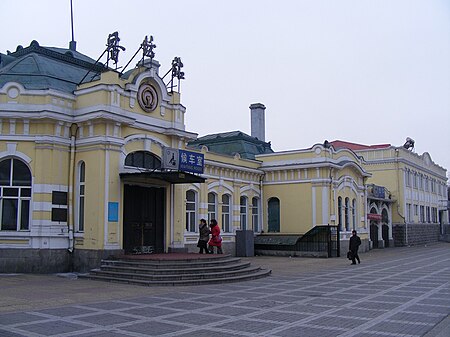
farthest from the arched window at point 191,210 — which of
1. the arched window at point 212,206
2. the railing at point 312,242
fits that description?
the railing at point 312,242

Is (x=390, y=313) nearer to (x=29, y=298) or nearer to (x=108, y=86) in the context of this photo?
(x=29, y=298)

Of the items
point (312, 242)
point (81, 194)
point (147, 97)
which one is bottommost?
point (312, 242)

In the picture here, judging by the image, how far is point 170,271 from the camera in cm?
1658

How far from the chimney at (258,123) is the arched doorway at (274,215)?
323 inches

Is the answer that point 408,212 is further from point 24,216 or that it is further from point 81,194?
point 24,216

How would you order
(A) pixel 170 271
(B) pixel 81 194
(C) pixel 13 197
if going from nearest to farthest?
1. (A) pixel 170 271
2. (C) pixel 13 197
3. (B) pixel 81 194

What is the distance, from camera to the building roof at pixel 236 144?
115 feet

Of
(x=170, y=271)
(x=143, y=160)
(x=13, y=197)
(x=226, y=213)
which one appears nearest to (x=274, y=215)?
(x=226, y=213)

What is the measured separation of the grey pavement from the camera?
9297 millimetres

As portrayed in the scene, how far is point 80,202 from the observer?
64.0 feet

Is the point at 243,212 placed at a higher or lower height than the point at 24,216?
higher

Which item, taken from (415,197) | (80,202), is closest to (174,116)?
(80,202)

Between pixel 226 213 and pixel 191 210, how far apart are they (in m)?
3.36

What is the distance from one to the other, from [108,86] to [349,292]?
11348 mm
